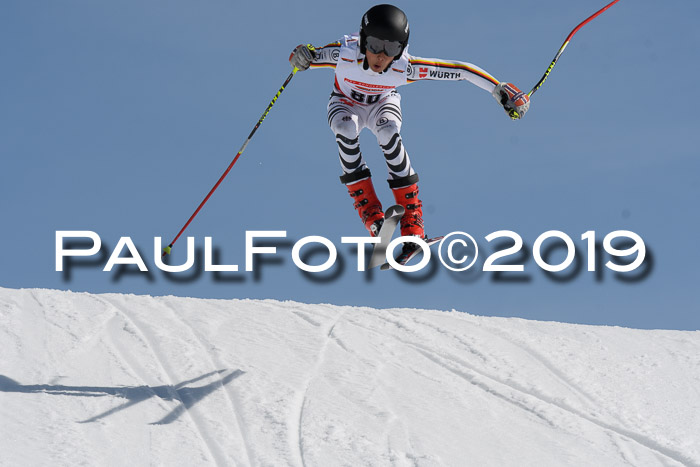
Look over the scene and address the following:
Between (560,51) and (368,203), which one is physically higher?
(560,51)

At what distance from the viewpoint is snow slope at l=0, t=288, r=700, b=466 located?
7.19 meters

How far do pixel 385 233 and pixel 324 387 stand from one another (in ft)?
5.54

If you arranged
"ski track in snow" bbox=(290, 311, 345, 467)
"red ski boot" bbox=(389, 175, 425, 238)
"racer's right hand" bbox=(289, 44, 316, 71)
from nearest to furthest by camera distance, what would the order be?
"ski track in snow" bbox=(290, 311, 345, 467), "racer's right hand" bbox=(289, 44, 316, 71), "red ski boot" bbox=(389, 175, 425, 238)

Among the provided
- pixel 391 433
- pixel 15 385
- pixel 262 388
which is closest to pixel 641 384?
pixel 391 433

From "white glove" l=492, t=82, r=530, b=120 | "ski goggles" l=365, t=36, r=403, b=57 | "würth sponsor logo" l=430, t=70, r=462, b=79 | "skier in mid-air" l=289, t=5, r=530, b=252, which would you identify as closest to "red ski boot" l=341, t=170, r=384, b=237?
"skier in mid-air" l=289, t=5, r=530, b=252

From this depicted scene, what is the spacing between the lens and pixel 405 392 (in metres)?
8.45

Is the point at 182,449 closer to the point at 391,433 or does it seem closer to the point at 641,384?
the point at 391,433

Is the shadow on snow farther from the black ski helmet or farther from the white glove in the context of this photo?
the white glove

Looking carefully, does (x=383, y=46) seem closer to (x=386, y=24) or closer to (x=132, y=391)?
(x=386, y=24)

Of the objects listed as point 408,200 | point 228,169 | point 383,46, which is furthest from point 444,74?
point 228,169

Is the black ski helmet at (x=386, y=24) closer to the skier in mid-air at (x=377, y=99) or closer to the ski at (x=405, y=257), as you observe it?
the skier in mid-air at (x=377, y=99)

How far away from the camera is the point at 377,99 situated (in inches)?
341

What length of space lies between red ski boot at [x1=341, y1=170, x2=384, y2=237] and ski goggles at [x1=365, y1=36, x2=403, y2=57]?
144 centimetres

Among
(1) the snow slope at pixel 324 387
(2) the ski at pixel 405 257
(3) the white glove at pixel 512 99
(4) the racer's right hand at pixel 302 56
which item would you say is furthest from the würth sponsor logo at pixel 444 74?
(1) the snow slope at pixel 324 387
